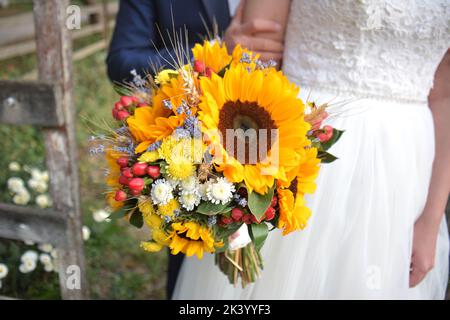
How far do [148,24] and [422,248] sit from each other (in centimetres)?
135

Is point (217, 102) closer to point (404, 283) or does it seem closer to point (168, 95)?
point (168, 95)

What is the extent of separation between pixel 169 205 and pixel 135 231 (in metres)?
2.45

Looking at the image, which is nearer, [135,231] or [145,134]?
[145,134]

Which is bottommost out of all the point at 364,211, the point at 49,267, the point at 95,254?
the point at 95,254

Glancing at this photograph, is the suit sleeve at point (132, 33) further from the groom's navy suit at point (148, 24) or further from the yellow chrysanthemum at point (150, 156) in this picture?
the yellow chrysanthemum at point (150, 156)

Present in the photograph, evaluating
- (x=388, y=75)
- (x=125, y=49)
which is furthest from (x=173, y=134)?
(x=125, y=49)

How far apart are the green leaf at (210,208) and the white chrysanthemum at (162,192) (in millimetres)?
73

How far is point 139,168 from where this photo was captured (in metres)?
0.92

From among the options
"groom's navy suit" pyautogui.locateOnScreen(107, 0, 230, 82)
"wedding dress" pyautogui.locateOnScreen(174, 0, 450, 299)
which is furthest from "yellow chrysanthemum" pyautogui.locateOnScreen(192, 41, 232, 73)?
"groom's navy suit" pyautogui.locateOnScreen(107, 0, 230, 82)

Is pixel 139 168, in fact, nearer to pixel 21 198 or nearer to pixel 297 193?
pixel 297 193

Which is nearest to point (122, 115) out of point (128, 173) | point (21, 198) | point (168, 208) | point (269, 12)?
point (128, 173)

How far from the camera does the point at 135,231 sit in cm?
327

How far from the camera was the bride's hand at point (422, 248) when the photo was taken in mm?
1367
